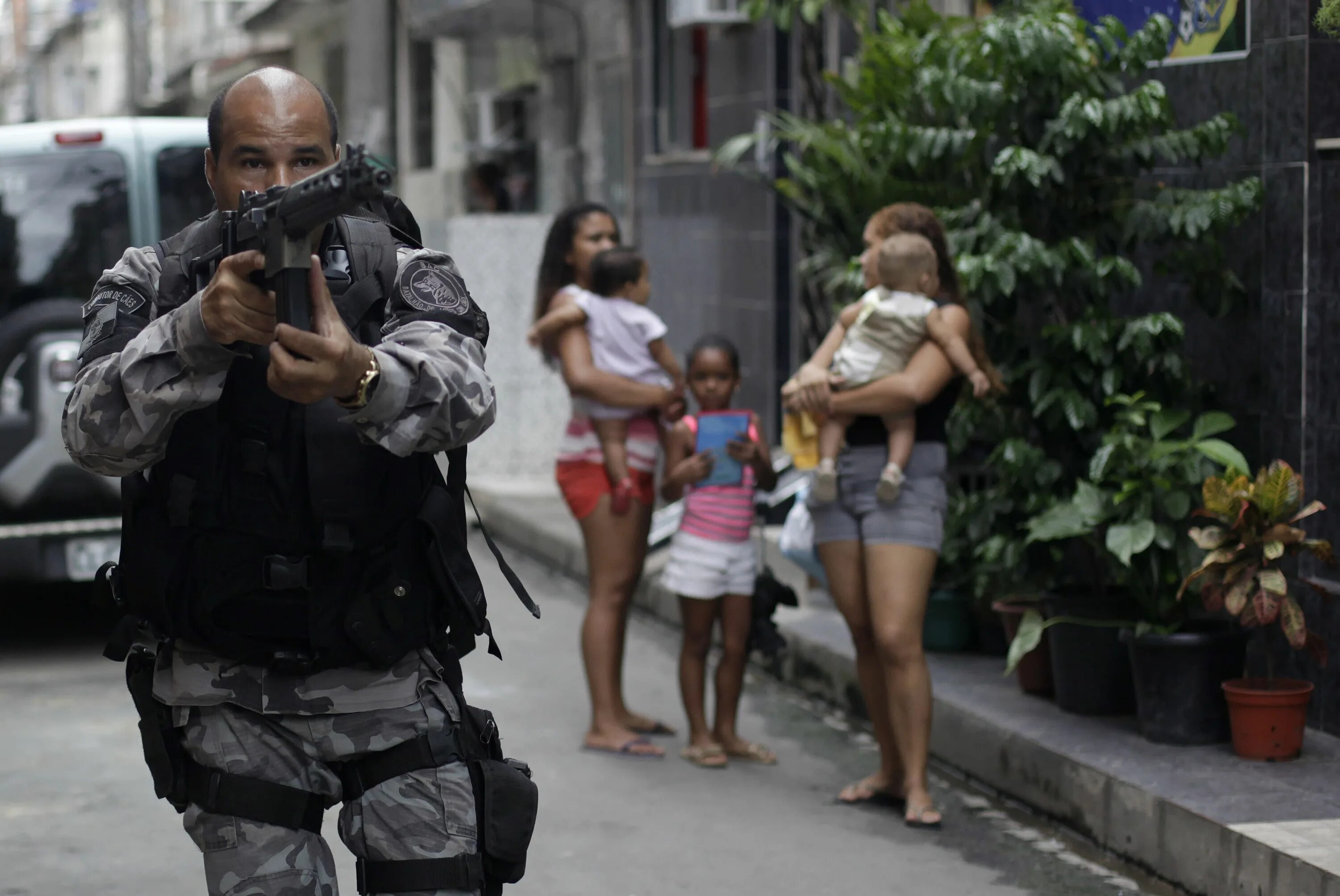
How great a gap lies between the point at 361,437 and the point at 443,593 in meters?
0.32

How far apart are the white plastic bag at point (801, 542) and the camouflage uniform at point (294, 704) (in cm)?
317

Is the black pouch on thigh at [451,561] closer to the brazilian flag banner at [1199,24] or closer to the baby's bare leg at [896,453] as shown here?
the baby's bare leg at [896,453]

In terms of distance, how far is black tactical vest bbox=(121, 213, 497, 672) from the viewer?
285 cm

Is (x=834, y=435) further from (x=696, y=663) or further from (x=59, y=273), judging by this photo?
(x=59, y=273)

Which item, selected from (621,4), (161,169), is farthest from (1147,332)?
(621,4)

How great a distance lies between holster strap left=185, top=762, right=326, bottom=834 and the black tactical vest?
7.2 inches

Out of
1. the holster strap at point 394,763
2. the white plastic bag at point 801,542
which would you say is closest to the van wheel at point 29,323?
the white plastic bag at point 801,542

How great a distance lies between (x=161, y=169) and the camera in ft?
27.1

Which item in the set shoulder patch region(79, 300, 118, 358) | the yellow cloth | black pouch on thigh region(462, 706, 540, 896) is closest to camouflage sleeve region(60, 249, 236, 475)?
shoulder patch region(79, 300, 118, 358)

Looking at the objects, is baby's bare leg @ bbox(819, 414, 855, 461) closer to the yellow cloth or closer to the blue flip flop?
the yellow cloth

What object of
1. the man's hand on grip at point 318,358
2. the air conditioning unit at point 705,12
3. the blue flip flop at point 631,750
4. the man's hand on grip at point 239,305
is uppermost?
the air conditioning unit at point 705,12

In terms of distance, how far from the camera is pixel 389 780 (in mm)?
2922

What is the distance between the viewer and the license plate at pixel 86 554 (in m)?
8.05

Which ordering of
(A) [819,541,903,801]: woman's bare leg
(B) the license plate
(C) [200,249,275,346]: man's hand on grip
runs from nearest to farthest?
(C) [200,249,275,346]: man's hand on grip
(A) [819,541,903,801]: woman's bare leg
(B) the license plate
